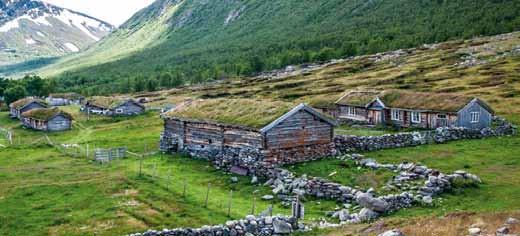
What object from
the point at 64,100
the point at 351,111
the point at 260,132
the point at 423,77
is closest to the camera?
the point at 260,132

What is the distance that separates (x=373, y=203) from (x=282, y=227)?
18.9 feet

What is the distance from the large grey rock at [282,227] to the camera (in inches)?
1147

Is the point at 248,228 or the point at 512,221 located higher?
the point at 512,221

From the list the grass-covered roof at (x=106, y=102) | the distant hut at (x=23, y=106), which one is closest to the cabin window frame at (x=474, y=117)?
the grass-covered roof at (x=106, y=102)

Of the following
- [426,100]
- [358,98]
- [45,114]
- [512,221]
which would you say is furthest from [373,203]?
[45,114]

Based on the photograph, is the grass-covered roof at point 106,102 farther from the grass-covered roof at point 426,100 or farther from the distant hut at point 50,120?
the grass-covered roof at point 426,100

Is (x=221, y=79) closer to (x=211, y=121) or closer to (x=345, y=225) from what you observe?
(x=211, y=121)

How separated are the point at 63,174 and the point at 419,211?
27.1 meters

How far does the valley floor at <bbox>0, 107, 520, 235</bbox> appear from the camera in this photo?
3083 centimetres

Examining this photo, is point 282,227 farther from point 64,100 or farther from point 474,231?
point 64,100

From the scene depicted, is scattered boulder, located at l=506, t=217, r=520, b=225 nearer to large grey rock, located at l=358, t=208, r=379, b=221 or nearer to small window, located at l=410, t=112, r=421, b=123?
large grey rock, located at l=358, t=208, r=379, b=221

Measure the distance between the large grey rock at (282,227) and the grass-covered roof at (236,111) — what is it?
17.8 m

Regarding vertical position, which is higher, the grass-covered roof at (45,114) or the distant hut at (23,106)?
the distant hut at (23,106)

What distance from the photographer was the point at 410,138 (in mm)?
53625
